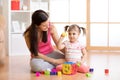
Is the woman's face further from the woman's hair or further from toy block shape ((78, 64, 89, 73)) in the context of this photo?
toy block shape ((78, 64, 89, 73))

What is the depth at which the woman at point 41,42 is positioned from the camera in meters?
2.51

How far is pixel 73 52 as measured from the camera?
8.70 ft

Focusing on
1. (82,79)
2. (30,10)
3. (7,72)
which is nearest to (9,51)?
(30,10)

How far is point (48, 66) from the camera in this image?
255cm

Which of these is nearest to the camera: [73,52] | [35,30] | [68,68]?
[68,68]

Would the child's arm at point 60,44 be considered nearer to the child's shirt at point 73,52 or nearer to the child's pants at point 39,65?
the child's shirt at point 73,52

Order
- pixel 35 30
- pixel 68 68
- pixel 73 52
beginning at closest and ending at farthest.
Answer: pixel 68 68 → pixel 35 30 → pixel 73 52

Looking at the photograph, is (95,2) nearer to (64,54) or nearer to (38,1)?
(38,1)

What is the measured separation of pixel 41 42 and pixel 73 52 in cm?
34

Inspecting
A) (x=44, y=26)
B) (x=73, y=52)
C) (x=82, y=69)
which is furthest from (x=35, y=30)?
(x=82, y=69)

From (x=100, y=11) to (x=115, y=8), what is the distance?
0.87ft

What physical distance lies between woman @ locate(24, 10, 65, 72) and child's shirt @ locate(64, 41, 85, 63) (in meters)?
0.08

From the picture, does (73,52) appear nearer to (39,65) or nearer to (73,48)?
(73,48)

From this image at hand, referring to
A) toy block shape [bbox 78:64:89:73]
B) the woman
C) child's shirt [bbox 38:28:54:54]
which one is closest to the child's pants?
the woman
